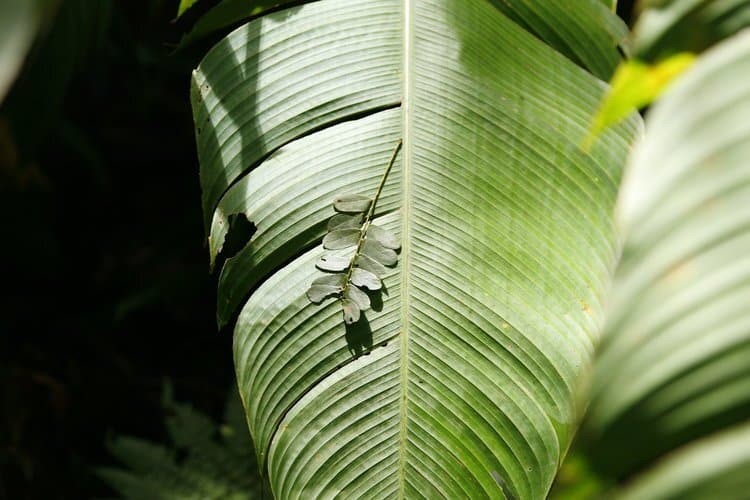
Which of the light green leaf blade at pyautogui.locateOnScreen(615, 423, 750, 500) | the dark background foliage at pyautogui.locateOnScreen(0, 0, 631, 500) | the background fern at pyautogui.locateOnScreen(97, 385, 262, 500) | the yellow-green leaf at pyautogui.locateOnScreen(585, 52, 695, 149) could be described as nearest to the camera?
the light green leaf blade at pyautogui.locateOnScreen(615, 423, 750, 500)

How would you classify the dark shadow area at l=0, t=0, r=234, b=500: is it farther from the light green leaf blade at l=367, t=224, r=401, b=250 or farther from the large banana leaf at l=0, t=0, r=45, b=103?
the large banana leaf at l=0, t=0, r=45, b=103

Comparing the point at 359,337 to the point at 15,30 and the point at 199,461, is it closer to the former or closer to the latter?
the point at 15,30

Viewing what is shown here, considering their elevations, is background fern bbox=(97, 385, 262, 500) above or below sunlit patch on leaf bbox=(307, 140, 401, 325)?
above

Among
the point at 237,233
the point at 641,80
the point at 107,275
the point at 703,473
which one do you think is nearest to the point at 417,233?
the point at 237,233

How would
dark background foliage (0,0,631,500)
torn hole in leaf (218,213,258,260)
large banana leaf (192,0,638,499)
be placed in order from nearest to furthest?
large banana leaf (192,0,638,499) < torn hole in leaf (218,213,258,260) < dark background foliage (0,0,631,500)

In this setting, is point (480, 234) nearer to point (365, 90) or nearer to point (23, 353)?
point (365, 90)

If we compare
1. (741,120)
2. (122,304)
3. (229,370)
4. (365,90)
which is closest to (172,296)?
(122,304)

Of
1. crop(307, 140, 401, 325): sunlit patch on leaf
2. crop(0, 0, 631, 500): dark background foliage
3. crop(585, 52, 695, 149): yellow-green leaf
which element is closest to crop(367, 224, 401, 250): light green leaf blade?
crop(307, 140, 401, 325): sunlit patch on leaf
